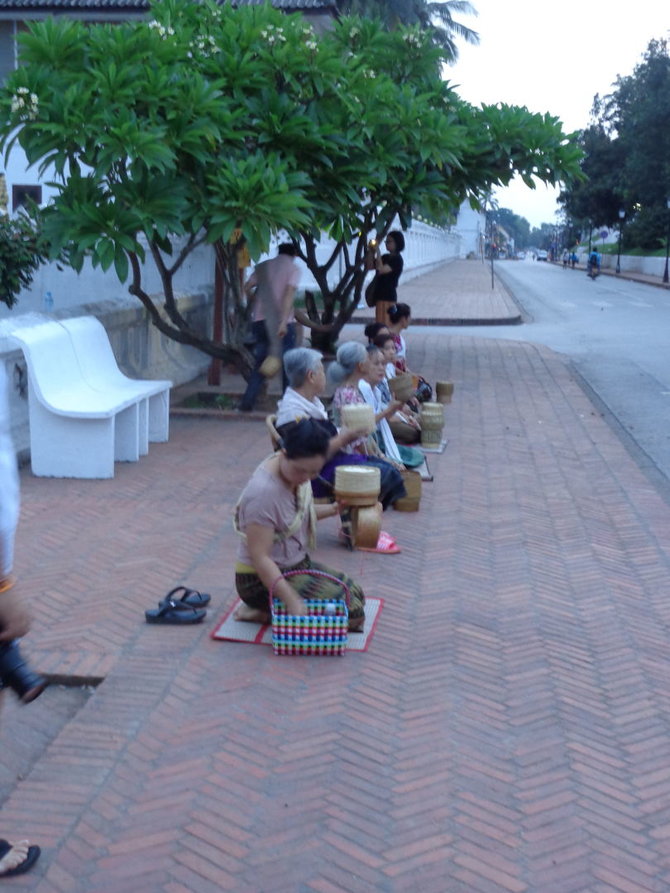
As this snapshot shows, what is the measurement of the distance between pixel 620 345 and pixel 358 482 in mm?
15426

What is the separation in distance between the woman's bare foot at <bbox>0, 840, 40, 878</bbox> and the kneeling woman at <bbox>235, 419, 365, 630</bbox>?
70.1 inches

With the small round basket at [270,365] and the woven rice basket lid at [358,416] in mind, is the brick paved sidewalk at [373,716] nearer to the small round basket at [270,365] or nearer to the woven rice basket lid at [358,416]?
the woven rice basket lid at [358,416]

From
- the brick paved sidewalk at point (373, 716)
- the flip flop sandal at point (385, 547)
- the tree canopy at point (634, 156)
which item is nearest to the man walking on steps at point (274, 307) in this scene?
the brick paved sidewalk at point (373, 716)

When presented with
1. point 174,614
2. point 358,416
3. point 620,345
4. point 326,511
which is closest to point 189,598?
point 174,614

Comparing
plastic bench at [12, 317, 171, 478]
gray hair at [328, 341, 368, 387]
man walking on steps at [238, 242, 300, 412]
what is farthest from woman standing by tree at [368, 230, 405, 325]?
gray hair at [328, 341, 368, 387]

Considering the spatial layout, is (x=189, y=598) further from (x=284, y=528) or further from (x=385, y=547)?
(x=385, y=547)

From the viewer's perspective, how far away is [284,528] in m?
5.02

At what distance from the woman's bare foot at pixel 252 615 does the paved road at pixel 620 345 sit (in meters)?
5.61

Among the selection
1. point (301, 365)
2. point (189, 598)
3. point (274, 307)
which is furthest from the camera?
point (274, 307)

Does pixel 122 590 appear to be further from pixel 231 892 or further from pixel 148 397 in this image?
pixel 148 397

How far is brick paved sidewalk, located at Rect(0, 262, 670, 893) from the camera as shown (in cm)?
352

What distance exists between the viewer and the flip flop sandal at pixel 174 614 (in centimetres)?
539

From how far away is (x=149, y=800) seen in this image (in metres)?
3.80

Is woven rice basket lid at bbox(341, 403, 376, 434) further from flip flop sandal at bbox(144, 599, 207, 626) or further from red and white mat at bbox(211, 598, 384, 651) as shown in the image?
flip flop sandal at bbox(144, 599, 207, 626)
